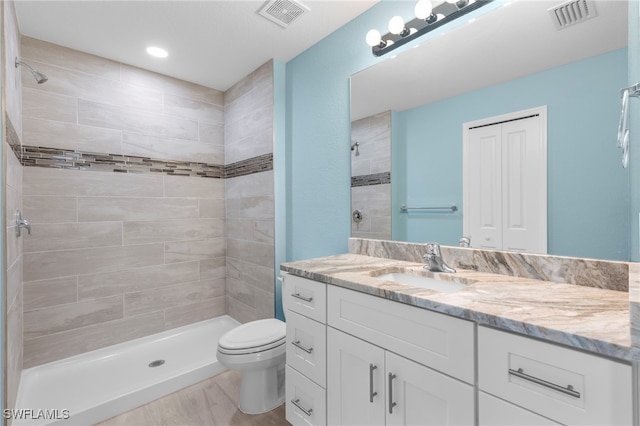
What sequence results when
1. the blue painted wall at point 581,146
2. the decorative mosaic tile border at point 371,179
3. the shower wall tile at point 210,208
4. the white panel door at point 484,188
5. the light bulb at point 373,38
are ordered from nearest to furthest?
the blue painted wall at point 581,146 < the white panel door at point 484,188 < the light bulb at point 373,38 < the decorative mosaic tile border at point 371,179 < the shower wall tile at point 210,208

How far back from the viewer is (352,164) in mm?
1961

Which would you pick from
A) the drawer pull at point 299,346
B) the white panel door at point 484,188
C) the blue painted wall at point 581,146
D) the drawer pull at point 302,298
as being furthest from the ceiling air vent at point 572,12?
the drawer pull at point 299,346

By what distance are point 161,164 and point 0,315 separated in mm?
1588

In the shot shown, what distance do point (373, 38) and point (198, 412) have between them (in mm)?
2387

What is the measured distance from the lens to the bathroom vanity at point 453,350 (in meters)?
0.70

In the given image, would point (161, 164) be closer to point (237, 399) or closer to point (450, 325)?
point (237, 399)

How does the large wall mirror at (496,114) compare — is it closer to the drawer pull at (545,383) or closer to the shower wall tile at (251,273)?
the drawer pull at (545,383)

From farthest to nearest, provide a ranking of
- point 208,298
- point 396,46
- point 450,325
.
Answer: point 208,298 < point 396,46 < point 450,325

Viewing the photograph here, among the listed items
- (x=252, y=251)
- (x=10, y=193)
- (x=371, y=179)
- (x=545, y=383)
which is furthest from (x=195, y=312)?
(x=545, y=383)

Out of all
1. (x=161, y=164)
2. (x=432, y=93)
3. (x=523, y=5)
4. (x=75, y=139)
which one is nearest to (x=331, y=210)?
(x=432, y=93)

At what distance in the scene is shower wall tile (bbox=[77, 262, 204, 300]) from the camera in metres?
2.30

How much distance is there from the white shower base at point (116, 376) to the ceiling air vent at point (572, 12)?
8.90 feet

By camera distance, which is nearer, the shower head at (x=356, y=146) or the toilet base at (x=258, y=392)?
the toilet base at (x=258, y=392)

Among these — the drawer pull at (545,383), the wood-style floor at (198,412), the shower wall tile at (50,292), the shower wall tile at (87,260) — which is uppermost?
the shower wall tile at (87,260)
